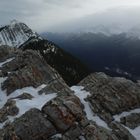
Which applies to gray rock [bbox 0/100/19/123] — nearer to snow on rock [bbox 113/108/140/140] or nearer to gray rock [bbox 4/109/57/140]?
gray rock [bbox 4/109/57/140]

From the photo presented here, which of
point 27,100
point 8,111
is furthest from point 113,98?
point 8,111

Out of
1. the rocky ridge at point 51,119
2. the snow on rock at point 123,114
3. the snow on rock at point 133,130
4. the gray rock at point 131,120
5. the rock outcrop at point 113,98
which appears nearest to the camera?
the rocky ridge at point 51,119

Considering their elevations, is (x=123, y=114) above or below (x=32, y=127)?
below

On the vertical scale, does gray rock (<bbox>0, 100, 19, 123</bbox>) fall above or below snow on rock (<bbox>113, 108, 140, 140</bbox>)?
above

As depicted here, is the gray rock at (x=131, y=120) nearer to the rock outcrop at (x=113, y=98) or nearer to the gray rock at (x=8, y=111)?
the rock outcrop at (x=113, y=98)

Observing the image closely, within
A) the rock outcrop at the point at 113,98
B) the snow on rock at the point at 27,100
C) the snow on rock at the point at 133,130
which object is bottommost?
the snow on rock at the point at 133,130

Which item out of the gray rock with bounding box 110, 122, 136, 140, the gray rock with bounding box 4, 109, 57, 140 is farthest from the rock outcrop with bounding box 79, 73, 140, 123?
the gray rock with bounding box 4, 109, 57, 140

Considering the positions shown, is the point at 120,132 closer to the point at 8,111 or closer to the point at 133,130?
the point at 133,130

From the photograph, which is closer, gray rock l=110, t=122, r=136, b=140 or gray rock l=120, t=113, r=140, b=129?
gray rock l=110, t=122, r=136, b=140

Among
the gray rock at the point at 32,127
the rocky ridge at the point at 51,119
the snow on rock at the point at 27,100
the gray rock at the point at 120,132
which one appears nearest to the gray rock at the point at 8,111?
the rocky ridge at the point at 51,119

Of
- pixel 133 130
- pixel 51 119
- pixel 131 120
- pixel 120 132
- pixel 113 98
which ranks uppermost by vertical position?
pixel 51 119

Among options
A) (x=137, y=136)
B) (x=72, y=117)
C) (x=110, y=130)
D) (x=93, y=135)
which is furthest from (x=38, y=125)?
(x=137, y=136)

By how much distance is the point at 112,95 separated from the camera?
176 feet

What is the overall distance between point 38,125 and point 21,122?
254 cm
